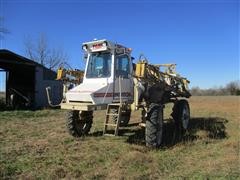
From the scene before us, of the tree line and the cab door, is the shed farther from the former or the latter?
the tree line

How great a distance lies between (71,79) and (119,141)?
2504 millimetres

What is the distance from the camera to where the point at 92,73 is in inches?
419

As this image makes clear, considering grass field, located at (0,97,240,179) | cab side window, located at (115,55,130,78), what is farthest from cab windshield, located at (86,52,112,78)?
grass field, located at (0,97,240,179)

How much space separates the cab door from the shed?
16727mm

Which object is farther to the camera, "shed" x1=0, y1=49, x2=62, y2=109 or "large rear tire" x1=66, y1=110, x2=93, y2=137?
"shed" x1=0, y1=49, x2=62, y2=109

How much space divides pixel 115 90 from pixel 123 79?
469 mm

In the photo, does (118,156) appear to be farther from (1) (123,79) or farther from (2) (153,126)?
(1) (123,79)

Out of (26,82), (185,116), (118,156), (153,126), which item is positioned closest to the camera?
(118,156)

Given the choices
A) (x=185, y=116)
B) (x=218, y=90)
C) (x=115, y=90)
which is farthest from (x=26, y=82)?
(x=218, y=90)

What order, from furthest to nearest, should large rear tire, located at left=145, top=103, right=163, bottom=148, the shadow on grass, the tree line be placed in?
the tree line
the shadow on grass
large rear tire, located at left=145, top=103, right=163, bottom=148

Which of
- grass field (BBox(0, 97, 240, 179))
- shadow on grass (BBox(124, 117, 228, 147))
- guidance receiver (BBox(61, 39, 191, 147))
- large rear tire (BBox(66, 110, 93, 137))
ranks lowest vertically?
grass field (BBox(0, 97, 240, 179))

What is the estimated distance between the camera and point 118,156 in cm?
855

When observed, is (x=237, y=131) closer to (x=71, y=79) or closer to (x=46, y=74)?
(x=71, y=79)

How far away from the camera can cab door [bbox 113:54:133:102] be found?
10195mm
